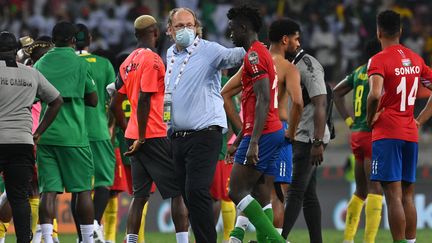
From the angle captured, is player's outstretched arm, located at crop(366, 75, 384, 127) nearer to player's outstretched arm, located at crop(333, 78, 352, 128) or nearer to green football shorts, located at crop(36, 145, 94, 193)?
player's outstretched arm, located at crop(333, 78, 352, 128)

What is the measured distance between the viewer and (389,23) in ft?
37.8

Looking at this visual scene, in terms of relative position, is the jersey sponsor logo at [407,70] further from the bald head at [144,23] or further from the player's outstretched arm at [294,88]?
the bald head at [144,23]

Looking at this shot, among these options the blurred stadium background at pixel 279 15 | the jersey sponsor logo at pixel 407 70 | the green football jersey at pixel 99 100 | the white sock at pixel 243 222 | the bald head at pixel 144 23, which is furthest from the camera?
the blurred stadium background at pixel 279 15

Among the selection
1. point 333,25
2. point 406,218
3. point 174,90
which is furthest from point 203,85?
point 333,25

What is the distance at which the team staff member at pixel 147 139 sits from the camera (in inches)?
446

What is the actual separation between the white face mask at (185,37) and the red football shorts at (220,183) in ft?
10.9

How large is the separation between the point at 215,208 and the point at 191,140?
339cm

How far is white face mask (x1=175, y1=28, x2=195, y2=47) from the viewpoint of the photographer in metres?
10.7

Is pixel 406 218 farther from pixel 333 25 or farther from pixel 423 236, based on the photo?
pixel 333 25

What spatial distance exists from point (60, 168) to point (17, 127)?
0.87m

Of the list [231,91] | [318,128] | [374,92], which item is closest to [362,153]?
[318,128]

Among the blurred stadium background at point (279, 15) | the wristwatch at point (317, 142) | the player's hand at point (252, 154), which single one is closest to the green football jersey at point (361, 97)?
the wristwatch at point (317, 142)

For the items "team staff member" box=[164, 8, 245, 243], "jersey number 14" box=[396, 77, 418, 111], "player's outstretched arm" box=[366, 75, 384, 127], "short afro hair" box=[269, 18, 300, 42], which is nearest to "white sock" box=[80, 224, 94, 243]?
"team staff member" box=[164, 8, 245, 243]

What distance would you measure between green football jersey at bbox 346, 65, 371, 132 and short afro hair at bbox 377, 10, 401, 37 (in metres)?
1.90
